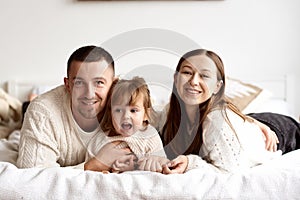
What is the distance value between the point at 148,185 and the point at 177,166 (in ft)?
0.55

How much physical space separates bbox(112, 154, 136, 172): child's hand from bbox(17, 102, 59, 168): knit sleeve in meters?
0.17

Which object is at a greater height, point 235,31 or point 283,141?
point 235,31

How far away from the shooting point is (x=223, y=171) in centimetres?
145

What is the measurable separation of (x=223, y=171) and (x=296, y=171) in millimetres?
193

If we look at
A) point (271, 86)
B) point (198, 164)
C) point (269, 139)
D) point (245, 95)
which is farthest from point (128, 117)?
point (271, 86)

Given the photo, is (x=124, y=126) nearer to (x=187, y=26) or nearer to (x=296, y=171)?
(x=296, y=171)

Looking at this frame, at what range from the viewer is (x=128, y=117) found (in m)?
1.42

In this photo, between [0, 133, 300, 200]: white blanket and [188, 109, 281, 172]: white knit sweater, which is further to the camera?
[188, 109, 281, 172]: white knit sweater

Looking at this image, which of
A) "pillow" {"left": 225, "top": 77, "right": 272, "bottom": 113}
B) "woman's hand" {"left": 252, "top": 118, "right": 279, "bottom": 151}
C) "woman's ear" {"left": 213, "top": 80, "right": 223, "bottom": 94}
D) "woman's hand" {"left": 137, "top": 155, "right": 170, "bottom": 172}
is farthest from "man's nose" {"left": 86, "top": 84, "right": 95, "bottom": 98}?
"pillow" {"left": 225, "top": 77, "right": 272, "bottom": 113}

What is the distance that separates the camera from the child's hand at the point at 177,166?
141 cm

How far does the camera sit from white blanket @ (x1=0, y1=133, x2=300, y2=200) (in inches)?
50.1

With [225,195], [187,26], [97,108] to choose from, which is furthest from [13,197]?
[187,26]

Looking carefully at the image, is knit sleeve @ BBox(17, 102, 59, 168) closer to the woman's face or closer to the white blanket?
the white blanket

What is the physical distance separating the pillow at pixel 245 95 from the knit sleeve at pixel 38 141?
3.70ft
